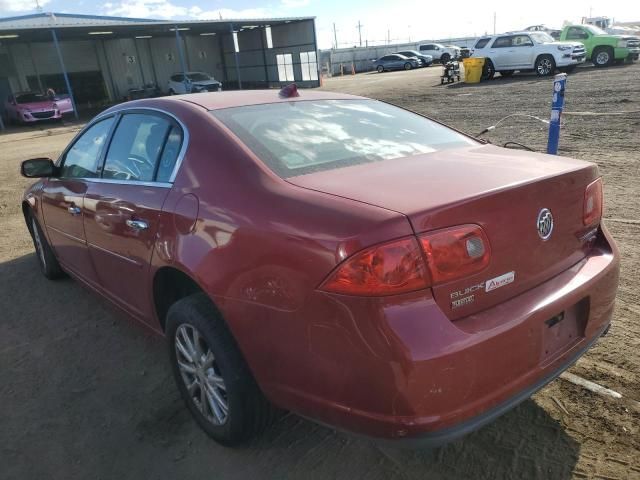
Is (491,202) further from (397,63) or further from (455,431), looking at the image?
(397,63)

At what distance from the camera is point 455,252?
181cm

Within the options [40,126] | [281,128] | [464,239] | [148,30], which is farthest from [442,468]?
[148,30]

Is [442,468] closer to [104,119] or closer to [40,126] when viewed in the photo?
[104,119]

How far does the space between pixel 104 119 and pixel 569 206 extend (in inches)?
116

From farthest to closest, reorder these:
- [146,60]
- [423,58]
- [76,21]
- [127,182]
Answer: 1. [423,58]
2. [146,60]
3. [76,21]
4. [127,182]

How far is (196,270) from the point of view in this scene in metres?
2.32

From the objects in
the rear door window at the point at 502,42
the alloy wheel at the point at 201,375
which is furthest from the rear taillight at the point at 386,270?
the rear door window at the point at 502,42

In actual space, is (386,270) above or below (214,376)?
above

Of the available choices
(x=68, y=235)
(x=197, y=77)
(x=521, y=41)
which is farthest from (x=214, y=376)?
(x=197, y=77)

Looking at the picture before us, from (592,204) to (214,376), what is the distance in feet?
6.29

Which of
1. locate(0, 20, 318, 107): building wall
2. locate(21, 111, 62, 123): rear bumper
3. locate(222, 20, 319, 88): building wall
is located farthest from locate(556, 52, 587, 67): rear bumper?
locate(21, 111, 62, 123): rear bumper

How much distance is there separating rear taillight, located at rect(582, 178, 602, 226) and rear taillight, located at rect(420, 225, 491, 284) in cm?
74

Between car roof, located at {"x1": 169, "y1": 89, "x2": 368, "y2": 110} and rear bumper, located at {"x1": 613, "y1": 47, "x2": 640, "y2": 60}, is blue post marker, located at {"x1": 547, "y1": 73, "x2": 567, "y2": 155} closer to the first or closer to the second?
car roof, located at {"x1": 169, "y1": 89, "x2": 368, "y2": 110}

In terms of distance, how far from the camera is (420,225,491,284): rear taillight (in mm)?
1768
